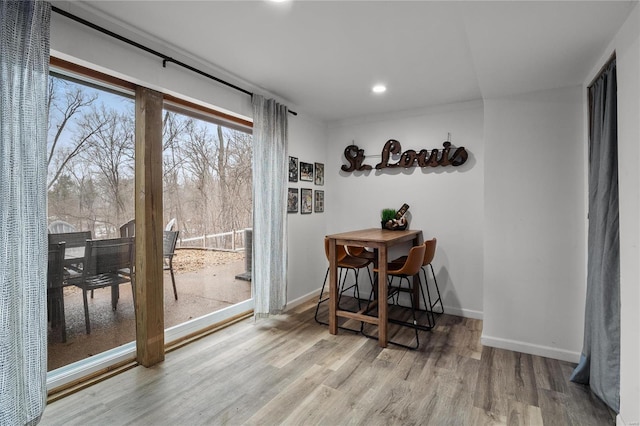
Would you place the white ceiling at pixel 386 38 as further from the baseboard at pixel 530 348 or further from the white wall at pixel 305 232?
the baseboard at pixel 530 348

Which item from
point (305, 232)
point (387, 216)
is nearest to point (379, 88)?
point (387, 216)

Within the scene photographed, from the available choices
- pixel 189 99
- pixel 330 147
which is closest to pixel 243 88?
pixel 189 99

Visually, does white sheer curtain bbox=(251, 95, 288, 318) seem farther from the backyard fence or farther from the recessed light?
the recessed light

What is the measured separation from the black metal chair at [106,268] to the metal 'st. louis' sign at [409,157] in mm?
2833

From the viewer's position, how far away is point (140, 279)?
98.5 inches

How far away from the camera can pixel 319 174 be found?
448cm

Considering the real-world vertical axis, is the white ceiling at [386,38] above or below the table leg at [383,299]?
above

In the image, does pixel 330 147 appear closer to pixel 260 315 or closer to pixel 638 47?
pixel 260 315

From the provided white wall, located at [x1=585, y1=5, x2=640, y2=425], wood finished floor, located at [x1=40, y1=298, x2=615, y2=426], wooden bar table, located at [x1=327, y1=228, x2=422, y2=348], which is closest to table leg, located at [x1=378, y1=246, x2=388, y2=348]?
wooden bar table, located at [x1=327, y1=228, x2=422, y2=348]

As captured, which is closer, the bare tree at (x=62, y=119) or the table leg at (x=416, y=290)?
the bare tree at (x=62, y=119)

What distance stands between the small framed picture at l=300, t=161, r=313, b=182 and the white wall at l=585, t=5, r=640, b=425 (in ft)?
9.85

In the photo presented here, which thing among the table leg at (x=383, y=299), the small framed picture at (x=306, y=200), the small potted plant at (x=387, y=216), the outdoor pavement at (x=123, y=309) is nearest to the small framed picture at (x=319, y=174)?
the small framed picture at (x=306, y=200)

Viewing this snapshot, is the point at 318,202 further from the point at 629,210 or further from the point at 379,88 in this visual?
the point at 629,210

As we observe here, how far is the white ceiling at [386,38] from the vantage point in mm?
1842
